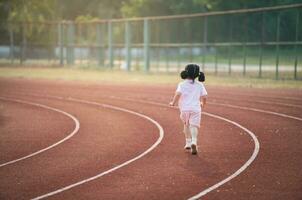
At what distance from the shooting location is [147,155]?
9656 mm

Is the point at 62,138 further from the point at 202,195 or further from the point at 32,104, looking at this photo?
the point at 32,104

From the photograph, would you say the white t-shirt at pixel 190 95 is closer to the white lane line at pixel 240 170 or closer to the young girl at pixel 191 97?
the young girl at pixel 191 97

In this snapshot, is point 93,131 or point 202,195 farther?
point 93,131

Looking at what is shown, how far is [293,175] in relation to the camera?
316 inches

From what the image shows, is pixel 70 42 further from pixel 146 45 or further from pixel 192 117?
pixel 192 117

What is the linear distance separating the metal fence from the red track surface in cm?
944

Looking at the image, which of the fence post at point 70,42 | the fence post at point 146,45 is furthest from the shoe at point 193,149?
the fence post at point 70,42

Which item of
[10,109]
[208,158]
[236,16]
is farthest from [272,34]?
[208,158]

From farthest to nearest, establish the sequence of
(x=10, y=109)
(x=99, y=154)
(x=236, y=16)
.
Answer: (x=236, y=16) < (x=10, y=109) < (x=99, y=154)

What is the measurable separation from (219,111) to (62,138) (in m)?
5.70

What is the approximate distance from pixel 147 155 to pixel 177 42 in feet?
83.9

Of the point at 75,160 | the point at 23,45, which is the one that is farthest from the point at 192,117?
the point at 23,45

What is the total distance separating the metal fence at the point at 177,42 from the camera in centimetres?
2750

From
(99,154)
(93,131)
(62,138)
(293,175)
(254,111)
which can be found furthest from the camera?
(254,111)
